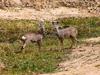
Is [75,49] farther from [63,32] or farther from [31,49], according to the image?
[31,49]

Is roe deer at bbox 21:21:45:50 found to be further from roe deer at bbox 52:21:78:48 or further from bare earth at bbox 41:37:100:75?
bare earth at bbox 41:37:100:75

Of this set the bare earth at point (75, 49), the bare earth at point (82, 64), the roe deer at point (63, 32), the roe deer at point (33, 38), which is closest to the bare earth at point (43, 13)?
the bare earth at point (75, 49)

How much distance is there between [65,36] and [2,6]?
51.9ft

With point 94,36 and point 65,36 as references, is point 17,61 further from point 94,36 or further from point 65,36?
point 94,36

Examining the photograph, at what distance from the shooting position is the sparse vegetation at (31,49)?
22578 millimetres

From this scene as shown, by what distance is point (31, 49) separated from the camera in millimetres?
27531

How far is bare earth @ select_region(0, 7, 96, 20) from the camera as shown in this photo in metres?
41.1

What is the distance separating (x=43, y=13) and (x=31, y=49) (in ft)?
51.1

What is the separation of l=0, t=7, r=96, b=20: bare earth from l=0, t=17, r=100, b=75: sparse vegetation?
2385 mm

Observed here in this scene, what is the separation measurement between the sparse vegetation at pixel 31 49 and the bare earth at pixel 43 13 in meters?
2.38

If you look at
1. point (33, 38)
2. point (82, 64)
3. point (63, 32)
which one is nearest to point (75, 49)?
point (63, 32)

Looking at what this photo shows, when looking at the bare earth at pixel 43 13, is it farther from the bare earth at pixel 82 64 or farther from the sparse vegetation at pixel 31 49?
the bare earth at pixel 82 64

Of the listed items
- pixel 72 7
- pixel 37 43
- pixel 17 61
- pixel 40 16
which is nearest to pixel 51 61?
pixel 17 61

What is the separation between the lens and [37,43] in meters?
28.1
